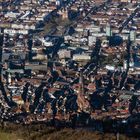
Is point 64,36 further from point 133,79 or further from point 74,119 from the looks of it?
point 74,119

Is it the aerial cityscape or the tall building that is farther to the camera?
the tall building

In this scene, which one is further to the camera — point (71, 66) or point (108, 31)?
point (108, 31)

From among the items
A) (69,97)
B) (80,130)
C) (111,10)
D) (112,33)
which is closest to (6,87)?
(69,97)

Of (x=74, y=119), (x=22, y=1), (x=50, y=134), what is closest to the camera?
(x=50, y=134)

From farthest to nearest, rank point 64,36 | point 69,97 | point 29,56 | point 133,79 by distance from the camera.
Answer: point 64,36 < point 29,56 < point 133,79 < point 69,97

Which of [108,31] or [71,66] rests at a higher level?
[108,31]

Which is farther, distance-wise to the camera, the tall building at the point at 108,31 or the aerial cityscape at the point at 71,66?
the tall building at the point at 108,31

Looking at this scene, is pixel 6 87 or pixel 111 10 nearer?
pixel 6 87
